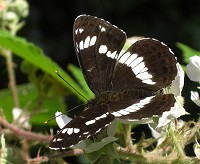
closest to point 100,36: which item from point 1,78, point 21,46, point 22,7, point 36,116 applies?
point 21,46

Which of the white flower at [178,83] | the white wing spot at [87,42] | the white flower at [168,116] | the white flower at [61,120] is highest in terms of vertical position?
the white wing spot at [87,42]

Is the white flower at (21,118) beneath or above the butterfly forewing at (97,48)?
beneath

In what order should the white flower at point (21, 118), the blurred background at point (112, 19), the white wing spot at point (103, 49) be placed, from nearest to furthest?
the white wing spot at point (103, 49) < the white flower at point (21, 118) < the blurred background at point (112, 19)

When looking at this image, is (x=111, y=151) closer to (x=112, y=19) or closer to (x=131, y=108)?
(x=131, y=108)

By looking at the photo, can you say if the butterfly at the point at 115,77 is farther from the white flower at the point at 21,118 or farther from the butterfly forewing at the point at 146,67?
the white flower at the point at 21,118

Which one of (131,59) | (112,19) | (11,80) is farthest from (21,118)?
(112,19)

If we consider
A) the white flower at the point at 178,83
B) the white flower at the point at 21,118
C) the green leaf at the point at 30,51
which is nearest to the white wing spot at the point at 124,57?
the white flower at the point at 178,83
